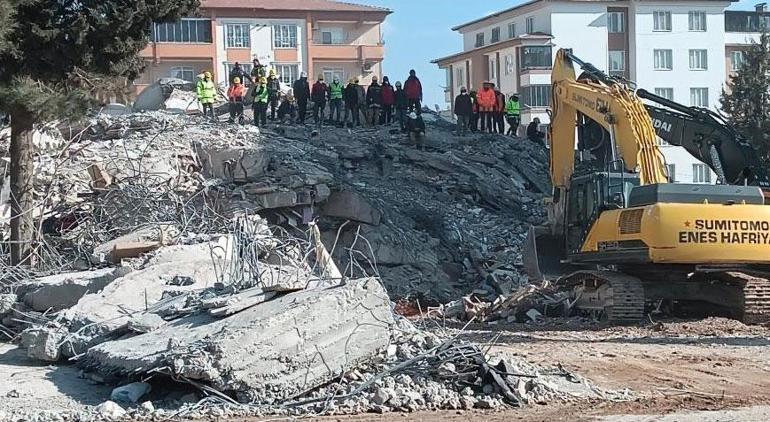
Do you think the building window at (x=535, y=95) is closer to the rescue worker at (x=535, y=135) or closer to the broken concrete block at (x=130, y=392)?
the rescue worker at (x=535, y=135)

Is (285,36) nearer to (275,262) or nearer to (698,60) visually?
(698,60)

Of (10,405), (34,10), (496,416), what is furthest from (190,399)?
(34,10)

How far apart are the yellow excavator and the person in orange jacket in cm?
1211

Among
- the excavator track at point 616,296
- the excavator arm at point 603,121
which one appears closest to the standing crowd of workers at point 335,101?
the excavator arm at point 603,121

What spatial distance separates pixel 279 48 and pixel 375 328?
180 ft

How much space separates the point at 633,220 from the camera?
14555mm

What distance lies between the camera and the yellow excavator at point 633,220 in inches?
556

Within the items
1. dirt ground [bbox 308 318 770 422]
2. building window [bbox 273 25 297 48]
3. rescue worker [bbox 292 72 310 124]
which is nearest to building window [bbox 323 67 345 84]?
building window [bbox 273 25 297 48]

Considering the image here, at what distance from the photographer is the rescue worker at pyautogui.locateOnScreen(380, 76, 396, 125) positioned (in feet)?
92.9

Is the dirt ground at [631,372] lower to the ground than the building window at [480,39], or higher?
lower

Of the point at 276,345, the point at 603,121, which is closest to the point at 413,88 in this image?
the point at 603,121

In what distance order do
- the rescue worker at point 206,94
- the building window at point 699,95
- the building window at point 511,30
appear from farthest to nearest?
the building window at point 511,30 → the building window at point 699,95 → the rescue worker at point 206,94

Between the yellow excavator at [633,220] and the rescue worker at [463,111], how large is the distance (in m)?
11.9

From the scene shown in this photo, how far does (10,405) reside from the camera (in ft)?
28.6
